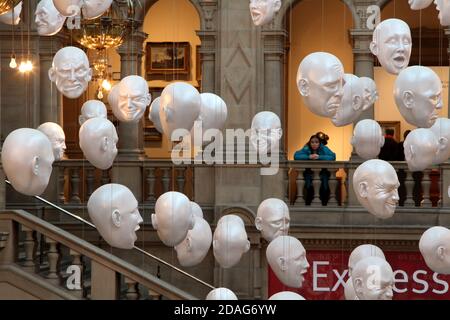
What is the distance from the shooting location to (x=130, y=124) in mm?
20312

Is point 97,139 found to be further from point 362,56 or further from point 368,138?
point 362,56

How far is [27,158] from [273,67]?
752 cm

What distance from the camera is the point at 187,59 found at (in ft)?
74.2

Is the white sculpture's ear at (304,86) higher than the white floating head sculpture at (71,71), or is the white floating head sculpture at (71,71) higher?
the white floating head sculpture at (71,71)

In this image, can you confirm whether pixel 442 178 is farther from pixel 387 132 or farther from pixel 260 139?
pixel 260 139

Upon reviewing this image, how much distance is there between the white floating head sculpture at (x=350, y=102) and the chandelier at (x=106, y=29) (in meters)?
2.84

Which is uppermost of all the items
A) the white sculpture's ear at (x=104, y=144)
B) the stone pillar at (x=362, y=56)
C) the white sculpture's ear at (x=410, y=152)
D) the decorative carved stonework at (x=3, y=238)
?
the stone pillar at (x=362, y=56)

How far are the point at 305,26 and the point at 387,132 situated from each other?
3119mm

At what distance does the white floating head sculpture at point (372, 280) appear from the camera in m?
13.0

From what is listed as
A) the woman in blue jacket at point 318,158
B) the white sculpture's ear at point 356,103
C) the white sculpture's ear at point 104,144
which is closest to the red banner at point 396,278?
the woman in blue jacket at point 318,158

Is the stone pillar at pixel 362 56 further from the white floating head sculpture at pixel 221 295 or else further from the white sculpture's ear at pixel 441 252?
the white floating head sculpture at pixel 221 295

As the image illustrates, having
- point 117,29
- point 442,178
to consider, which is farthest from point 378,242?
point 117,29

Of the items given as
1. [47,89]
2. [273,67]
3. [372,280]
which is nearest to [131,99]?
[372,280]

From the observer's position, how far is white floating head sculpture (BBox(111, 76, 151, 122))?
13844 mm
